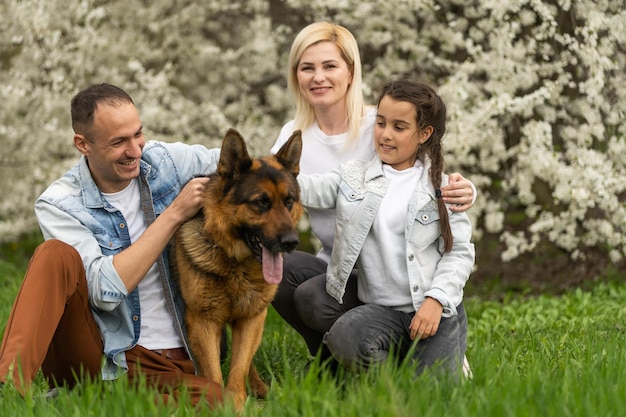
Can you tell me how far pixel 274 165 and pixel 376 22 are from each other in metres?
4.06

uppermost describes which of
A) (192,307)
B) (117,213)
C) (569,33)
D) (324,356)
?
(569,33)

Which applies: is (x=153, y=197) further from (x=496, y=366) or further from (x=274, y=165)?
(x=496, y=366)

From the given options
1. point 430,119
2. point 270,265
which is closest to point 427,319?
point 270,265

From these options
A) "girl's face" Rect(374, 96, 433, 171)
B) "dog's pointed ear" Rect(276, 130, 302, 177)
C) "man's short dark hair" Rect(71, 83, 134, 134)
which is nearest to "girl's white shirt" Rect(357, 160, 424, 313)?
"girl's face" Rect(374, 96, 433, 171)

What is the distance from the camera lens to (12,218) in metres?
9.20

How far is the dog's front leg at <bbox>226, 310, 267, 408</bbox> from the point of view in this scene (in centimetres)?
383

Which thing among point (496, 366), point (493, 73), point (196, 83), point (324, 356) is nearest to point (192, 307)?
point (324, 356)

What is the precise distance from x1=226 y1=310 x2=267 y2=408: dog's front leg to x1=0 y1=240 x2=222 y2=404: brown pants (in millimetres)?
208

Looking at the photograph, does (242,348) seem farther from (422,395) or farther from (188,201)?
(422,395)

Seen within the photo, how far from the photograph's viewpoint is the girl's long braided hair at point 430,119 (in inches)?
152

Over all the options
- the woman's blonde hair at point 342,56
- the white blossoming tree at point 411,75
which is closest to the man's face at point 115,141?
the woman's blonde hair at point 342,56

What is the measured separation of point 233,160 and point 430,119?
1022mm

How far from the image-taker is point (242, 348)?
3.93m

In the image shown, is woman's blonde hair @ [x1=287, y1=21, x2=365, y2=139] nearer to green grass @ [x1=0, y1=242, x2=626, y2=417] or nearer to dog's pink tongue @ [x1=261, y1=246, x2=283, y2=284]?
dog's pink tongue @ [x1=261, y1=246, x2=283, y2=284]
